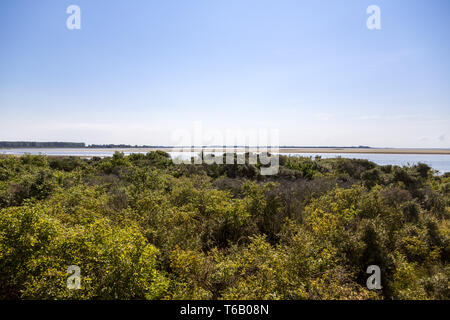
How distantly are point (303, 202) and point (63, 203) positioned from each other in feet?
35.8

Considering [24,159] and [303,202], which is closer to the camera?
[303,202]

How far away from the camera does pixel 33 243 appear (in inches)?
197

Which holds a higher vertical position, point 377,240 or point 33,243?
point 33,243

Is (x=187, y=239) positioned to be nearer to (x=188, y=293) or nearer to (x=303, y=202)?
(x=188, y=293)

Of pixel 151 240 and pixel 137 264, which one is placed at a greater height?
pixel 137 264

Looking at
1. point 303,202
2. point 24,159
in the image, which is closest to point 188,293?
point 303,202

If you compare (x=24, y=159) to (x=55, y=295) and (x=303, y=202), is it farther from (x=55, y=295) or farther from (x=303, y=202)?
(x=303, y=202)

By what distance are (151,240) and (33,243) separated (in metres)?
3.39

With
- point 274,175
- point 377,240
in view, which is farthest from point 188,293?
point 274,175
